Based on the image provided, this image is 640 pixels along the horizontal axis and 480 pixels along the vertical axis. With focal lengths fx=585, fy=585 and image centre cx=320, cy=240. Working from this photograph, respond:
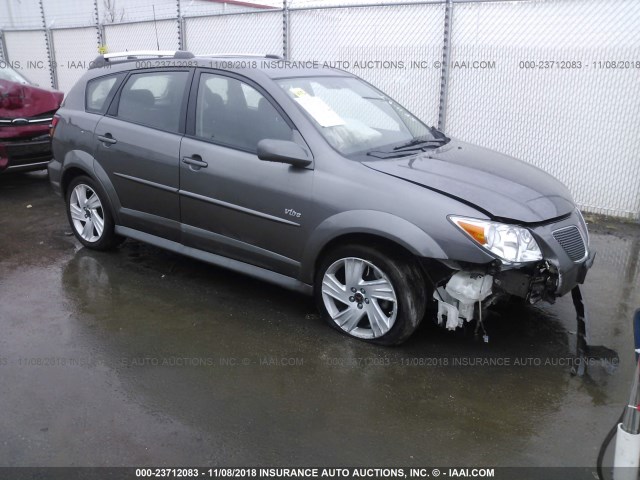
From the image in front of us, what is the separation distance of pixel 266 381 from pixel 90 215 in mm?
2897

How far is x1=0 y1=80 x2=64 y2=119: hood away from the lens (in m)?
7.71

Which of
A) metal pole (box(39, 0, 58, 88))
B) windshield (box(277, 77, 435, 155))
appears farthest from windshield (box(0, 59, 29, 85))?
windshield (box(277, 77, 435, 155))

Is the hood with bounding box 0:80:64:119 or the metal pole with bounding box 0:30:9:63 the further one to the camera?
the metal pole with bounding box 0:30:9:63

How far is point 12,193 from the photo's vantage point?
8.08m

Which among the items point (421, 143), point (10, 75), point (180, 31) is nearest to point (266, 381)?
point (421, 143)

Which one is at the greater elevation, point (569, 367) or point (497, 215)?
point (497, 215)

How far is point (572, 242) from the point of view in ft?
12.1

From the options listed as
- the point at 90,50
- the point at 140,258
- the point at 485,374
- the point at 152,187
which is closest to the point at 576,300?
the point at 485,374

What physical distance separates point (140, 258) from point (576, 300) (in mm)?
3757

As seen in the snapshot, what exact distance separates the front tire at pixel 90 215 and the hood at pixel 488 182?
2.68 meters

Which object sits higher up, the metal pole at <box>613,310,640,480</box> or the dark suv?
the dark suv

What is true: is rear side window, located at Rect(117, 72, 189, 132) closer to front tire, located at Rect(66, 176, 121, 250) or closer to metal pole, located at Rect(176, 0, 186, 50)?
front tire, located at Rect(66, 176, 121, 250)

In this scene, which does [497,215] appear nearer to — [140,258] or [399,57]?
[140,258]

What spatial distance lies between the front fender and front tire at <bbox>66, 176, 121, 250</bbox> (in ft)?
7.43
